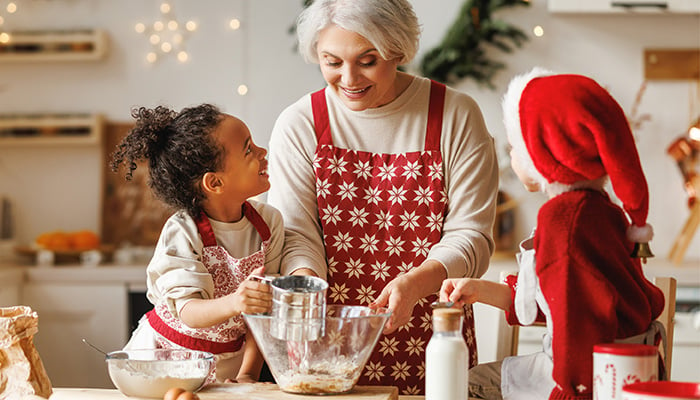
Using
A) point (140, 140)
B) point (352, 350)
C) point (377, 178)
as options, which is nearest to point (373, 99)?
point (377, 178)

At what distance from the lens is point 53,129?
3484 mm

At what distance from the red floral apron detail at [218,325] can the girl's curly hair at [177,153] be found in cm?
6

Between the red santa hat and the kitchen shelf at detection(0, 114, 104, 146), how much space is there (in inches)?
109

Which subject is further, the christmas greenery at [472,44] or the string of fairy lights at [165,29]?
the string of fairy lights at [165,29]

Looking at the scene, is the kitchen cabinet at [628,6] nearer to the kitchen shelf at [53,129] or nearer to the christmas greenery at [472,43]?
the christmas greenery at [472,43]

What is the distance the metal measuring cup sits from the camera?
3.67 feet

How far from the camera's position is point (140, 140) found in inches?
55.3

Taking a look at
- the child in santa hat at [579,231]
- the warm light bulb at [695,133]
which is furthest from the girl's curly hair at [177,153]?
the warm light bulb at [695,133]

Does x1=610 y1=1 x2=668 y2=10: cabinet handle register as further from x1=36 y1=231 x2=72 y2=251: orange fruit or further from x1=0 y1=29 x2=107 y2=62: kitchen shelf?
x1=36 y1=231 x2=72 y2=251: orange fruit

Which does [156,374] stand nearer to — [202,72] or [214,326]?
[214,326]

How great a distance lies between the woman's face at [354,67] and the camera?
1496 mm

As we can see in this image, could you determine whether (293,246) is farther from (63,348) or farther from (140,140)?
(63,348)

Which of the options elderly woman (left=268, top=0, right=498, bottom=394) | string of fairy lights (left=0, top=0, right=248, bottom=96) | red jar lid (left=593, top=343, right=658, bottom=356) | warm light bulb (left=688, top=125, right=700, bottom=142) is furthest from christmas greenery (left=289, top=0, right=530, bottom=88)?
red jar lid (left=593, top=343, right=658, bottom=356)

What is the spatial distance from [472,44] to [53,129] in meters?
1.85
